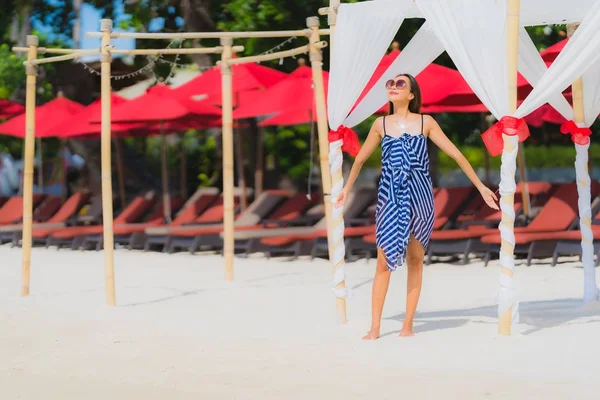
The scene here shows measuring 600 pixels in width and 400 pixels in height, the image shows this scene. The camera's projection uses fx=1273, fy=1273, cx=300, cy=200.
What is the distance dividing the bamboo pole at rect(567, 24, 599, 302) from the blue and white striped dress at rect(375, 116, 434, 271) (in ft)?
7.19

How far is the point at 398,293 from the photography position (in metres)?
11.4

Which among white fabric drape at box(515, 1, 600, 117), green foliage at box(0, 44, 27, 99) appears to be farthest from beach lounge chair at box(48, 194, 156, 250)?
white fabric drape at box(515, 1, 600, 117)

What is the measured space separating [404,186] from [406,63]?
1.71m

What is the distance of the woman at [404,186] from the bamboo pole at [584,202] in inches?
82.2

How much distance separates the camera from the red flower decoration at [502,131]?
26.9ft

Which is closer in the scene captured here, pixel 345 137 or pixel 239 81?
pixel 345 137

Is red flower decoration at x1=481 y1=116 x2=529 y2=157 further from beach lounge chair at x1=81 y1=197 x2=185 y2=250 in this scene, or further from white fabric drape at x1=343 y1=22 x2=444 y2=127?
beach lounge chair at x1=81 y1=197 x2=185 y2=250

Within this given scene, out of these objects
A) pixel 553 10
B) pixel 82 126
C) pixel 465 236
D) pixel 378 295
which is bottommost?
pixel 378 295

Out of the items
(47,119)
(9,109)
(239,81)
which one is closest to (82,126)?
(47,119)

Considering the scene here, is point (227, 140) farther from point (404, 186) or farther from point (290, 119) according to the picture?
point (290, 119)

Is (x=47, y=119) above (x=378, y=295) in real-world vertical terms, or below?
above

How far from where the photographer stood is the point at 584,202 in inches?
392

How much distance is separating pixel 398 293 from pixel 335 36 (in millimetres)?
3096

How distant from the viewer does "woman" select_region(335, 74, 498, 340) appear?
8.00 metres
